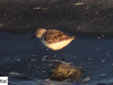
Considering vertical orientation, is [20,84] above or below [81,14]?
below

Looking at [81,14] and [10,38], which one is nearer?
[10,38]

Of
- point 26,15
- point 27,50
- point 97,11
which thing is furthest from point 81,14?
point 27,50

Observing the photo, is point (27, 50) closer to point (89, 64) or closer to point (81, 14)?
point (89, 64)

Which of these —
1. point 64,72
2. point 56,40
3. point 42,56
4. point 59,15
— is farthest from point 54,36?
point 59,15

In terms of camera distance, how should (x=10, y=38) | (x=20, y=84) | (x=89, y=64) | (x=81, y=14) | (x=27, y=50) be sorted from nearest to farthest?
(x=20, y=84)
(x=89, y=64)
(x=27, y=50)
(x=10, y=38)
(x=81, y=14)

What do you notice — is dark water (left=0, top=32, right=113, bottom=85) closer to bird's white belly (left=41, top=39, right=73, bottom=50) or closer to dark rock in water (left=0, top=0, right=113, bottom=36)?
bird's white belly (left=41, top=39, right=73, bottom=50)

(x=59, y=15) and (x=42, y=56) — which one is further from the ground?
(x=59, y=15)

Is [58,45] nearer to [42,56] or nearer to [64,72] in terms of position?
[42,56]
